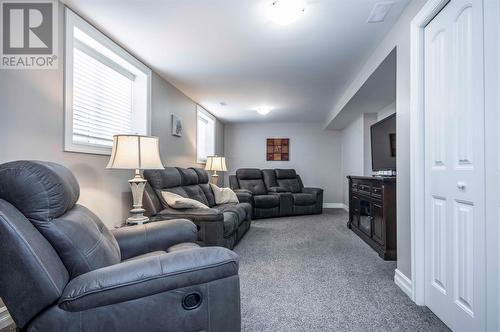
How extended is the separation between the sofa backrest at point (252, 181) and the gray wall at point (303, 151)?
2.85 feet

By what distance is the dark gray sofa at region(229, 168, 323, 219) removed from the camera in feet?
18.3

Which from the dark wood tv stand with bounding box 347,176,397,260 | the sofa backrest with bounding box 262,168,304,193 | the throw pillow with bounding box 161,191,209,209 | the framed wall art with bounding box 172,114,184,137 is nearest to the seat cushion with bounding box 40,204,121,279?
the throw pillow with bounding box 161,191,209,209

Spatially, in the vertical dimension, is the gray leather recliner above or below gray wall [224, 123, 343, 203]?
below

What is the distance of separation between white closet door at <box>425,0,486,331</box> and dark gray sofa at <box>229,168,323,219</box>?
Answer: 12.1 ft

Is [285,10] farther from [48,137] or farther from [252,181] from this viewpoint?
[252,181]

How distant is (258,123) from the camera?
7188 millimetres

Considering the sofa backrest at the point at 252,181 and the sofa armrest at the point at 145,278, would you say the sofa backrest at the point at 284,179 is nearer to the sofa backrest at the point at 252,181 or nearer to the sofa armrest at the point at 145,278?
the sofa backrest at the point at 252,181

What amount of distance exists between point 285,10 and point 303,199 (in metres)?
4.35

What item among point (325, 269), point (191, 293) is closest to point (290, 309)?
point (325, 269)

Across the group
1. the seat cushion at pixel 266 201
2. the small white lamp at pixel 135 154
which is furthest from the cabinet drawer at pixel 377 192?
the seat cushion at pixel 266 201

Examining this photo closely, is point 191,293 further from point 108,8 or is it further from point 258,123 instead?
point 258,123

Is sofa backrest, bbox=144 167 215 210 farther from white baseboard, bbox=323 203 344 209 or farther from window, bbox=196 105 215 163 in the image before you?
white baseboard, bbox=323 203 344 209

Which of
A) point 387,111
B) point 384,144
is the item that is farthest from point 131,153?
point 387,111

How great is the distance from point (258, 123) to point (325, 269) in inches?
198
